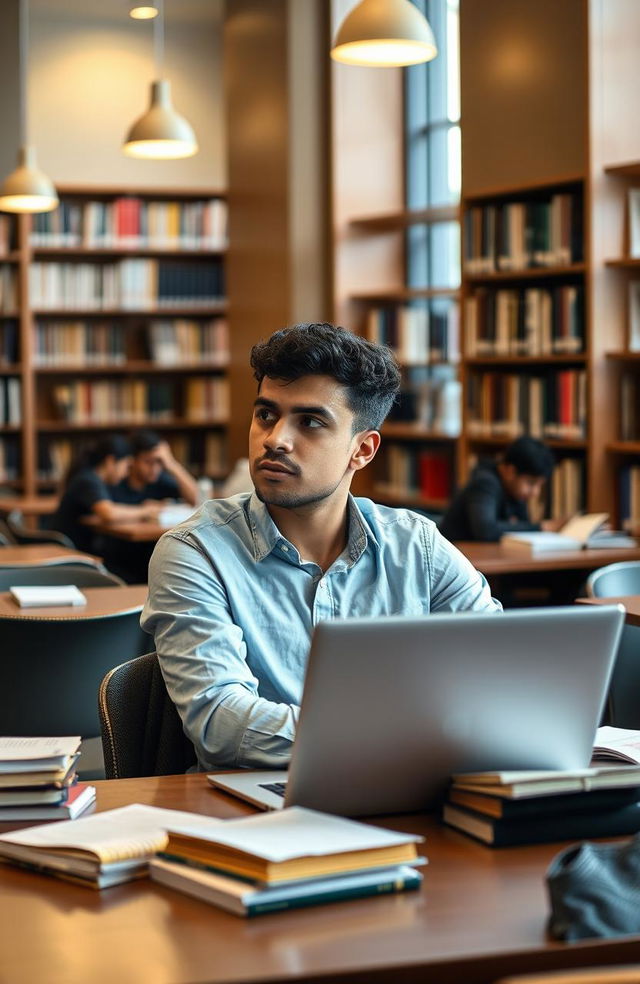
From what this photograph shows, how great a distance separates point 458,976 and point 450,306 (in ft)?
20.7

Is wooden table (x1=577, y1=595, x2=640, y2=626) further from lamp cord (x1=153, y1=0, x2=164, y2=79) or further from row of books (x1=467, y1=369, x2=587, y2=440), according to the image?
lamp cord (x1=153, y1=0, x2=164, y2=79)

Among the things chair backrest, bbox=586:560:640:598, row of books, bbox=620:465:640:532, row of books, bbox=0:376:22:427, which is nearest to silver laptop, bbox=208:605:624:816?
chair backrest, bbox=586:560:640:598

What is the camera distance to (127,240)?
8.80m

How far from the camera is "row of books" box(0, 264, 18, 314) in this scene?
8500 mm

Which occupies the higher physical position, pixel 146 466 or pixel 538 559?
pixel 146 466

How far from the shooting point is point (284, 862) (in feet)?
4.24

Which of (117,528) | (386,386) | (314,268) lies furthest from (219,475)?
(386,386)

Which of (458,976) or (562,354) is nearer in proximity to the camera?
(458,976)

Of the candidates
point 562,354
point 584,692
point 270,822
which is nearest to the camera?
point 270,822

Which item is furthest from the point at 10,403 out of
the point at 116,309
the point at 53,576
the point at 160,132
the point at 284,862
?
the point at 284,862

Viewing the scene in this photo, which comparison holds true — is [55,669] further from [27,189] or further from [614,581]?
[27,189]

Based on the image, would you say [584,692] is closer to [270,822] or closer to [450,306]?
[270,822]

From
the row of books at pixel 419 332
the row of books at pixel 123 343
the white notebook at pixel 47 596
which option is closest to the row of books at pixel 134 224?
the row of books at pixel 123 343

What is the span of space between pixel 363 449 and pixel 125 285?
6895 millimetres
